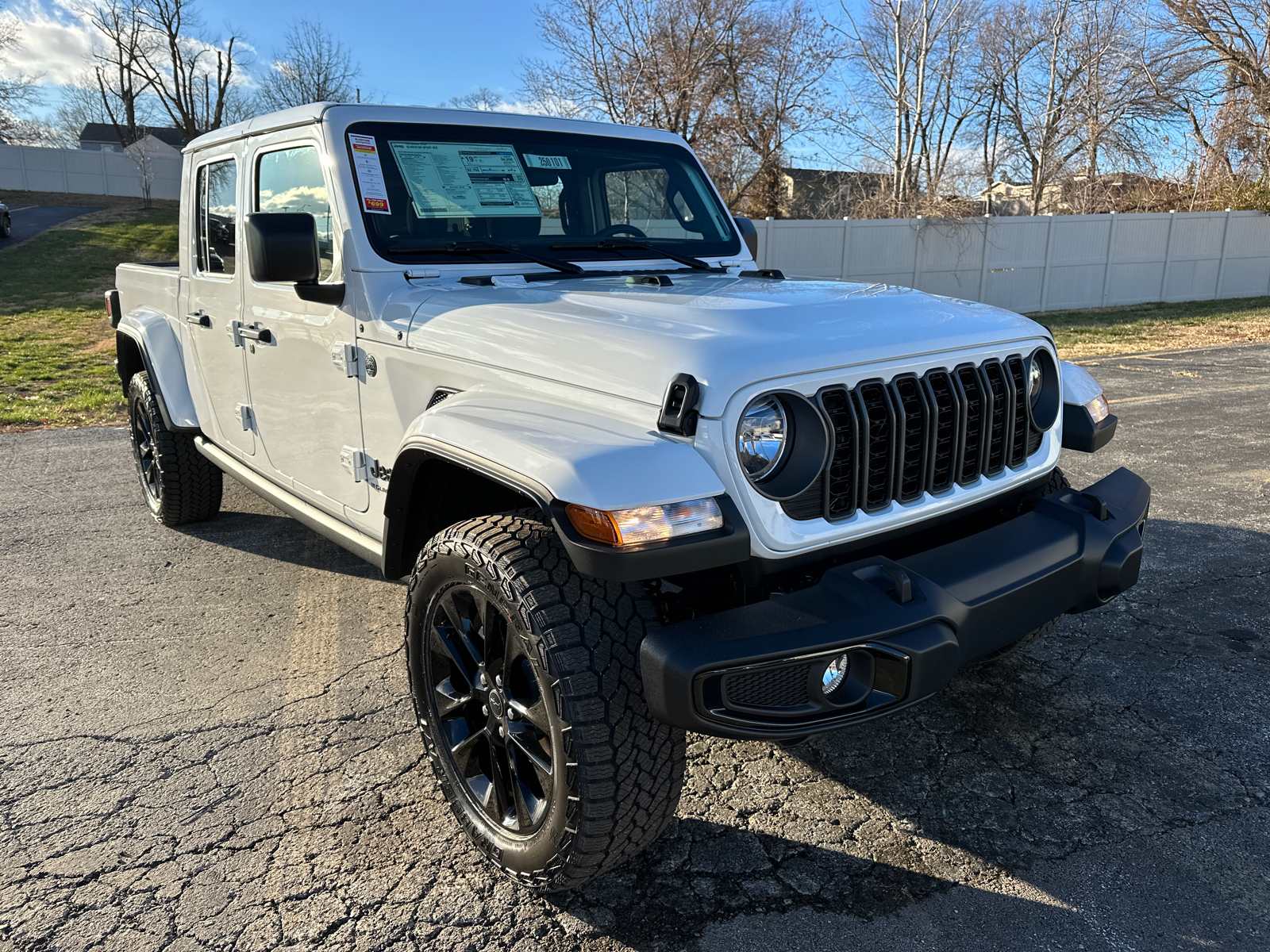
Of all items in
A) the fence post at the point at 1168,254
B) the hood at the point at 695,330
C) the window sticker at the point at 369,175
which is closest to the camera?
the hood at the point at 695,330

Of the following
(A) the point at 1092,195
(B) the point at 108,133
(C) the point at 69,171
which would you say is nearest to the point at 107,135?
(B) the point at 108,133

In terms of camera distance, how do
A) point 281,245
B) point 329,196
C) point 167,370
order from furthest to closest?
point 167,370
point 329,196
point 281,245

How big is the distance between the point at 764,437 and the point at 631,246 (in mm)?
1766

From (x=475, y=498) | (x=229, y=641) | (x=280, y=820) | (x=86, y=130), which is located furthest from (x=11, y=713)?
(x=86, y=130)

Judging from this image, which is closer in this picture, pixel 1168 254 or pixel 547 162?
pixel 547 162

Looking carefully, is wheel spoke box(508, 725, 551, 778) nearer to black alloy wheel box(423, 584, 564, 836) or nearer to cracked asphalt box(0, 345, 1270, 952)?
black alloy wheel box(423, 584, 564, 836)

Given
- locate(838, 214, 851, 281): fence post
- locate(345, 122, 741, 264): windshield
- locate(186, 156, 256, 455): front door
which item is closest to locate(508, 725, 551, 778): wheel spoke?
locate(345, 122, 741, 264): windshield

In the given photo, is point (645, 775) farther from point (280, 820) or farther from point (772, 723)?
point (280, 820)

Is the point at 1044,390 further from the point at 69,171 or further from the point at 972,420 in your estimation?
the point at 69,171

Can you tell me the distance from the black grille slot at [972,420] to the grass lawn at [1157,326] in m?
10.4

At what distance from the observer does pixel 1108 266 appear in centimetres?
1883

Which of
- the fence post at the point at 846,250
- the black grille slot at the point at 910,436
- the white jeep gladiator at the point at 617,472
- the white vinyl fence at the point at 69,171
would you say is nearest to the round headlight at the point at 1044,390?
the white jeep gladiator at the point at 617,472

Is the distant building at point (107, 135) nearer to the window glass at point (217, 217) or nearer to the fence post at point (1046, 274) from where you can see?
→ the fence post at point (1046, 274)

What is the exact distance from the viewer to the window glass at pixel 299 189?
330 cm
